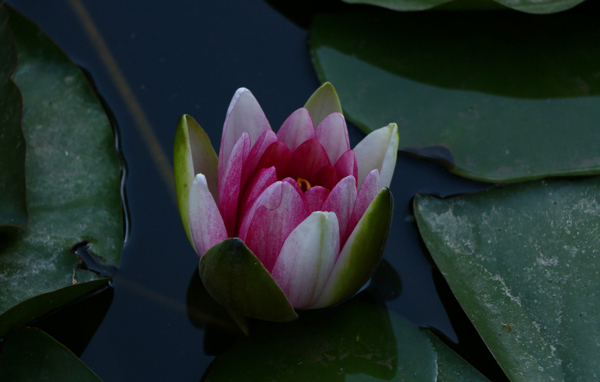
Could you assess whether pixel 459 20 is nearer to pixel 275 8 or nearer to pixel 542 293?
pixel 275 8

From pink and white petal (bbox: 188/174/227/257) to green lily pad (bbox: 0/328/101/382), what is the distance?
1.11 ft

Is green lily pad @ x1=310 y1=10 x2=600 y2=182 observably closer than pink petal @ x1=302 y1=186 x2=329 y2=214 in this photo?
No

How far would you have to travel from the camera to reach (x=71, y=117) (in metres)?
1.26

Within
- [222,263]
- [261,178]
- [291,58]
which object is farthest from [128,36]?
[222,263]

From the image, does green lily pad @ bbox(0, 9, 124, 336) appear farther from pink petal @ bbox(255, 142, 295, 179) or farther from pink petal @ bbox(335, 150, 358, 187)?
pink petal @ bbox(335, 150, 358, 187)

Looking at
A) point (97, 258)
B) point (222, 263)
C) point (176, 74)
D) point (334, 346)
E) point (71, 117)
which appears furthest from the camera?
point (176, 74)

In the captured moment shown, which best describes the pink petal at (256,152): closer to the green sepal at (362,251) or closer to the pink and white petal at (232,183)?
the pink and white petal at (232,183)

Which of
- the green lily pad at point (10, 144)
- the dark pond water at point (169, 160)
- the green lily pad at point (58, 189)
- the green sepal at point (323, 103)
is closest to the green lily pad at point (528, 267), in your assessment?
the dark pond water at point (169, 160)

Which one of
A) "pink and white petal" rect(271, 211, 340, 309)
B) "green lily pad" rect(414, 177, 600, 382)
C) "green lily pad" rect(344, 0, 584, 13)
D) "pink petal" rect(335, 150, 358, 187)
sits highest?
"green lily pad" rect(344, 0, 584, 13)

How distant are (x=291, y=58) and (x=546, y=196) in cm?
86

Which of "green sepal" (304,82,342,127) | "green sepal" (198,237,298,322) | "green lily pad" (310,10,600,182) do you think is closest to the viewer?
"green sepal" (198,237,298,322)

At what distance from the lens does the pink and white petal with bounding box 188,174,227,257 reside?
83 centimetres

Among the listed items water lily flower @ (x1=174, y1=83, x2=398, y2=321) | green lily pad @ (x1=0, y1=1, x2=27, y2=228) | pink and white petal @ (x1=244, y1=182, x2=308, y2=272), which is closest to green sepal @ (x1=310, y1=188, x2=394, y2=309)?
water lily flower @ (x1=174, y1=83, x2=398, y2=321)

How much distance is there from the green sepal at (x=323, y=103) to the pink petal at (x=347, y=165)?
0.52ft
